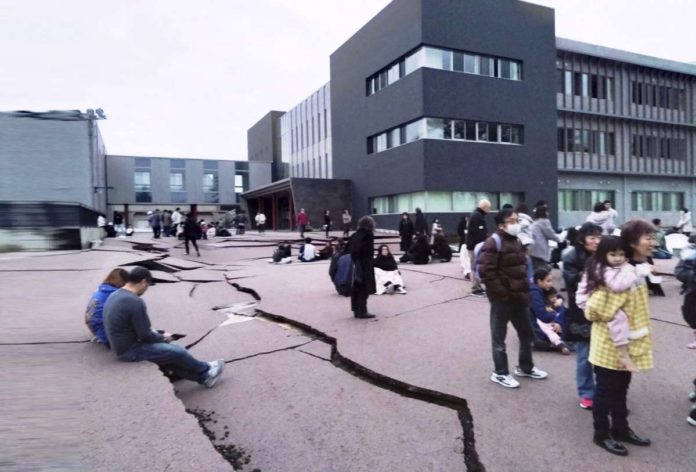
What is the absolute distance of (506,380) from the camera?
3.96 metres

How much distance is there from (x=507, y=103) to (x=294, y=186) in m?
15.4

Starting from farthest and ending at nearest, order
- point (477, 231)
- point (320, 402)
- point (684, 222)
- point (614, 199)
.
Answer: point (614, 199) < point (684, 222) < point (477, 231) < point (320, 402)

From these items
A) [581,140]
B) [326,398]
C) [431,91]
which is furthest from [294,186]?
[326,398]

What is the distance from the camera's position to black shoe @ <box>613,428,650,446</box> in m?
2.95

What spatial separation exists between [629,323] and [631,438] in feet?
2.78

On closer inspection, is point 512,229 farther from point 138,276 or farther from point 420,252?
point 420,252

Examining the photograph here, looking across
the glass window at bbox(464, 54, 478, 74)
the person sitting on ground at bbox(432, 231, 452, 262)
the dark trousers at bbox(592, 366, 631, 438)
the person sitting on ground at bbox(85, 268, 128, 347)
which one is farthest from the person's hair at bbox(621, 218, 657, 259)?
the glass window at bbox(464, 54, 478, 74)

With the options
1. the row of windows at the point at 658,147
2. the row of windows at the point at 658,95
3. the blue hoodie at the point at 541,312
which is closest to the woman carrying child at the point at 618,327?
the blue hoodie at the point at 541,312

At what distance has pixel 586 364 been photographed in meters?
3.49

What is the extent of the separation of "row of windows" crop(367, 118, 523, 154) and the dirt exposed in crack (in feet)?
73.7

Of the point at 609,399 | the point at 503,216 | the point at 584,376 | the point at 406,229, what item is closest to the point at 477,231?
the point at 503,216

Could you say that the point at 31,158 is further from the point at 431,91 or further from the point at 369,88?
the point at 431,91

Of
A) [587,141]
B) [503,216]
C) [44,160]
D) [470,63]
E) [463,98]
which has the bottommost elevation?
[503,216]

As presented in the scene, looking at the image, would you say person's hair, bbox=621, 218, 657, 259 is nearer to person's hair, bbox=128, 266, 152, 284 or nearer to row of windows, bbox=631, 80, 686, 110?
person's hair, bbox=128, 266, 152, 284
